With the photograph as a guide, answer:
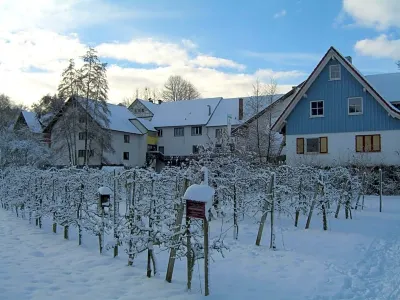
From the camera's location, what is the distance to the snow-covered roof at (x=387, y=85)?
87.2 feet

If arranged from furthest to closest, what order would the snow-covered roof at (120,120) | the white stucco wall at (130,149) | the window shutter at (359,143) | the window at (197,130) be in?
1. the window at (197,130)
2. the snow-covered roof at (120,120)
3. the white stucco wall at (130,149)
4. the window shutter at (359,143)

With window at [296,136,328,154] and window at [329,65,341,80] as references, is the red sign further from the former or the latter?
window at [329,65,341,80]

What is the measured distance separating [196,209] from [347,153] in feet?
74.5

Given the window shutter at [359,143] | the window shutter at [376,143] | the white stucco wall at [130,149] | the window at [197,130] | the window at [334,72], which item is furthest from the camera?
the window at [197,130]

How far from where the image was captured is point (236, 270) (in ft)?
21.9

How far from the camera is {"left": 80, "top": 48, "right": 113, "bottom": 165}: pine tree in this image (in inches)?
1463

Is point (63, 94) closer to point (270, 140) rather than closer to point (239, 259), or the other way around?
point (270, 140)

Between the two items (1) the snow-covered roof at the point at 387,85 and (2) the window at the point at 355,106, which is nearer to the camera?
(2) the window at the point at 355,106

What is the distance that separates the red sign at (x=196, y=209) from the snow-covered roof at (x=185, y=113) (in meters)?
38.3

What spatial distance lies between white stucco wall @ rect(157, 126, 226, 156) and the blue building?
1605 cm

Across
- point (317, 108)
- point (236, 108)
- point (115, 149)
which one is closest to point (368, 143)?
point (317, 108)

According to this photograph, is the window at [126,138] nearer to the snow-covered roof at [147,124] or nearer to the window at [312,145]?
the snow-covered roof at [147,124]

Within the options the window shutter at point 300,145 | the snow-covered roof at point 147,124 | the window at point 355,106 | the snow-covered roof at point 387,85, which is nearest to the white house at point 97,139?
the snow-covered roof at point 147,124

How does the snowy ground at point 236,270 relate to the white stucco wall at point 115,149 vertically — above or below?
below
